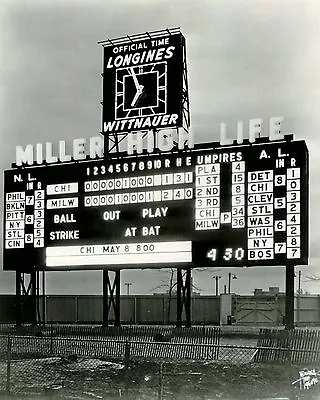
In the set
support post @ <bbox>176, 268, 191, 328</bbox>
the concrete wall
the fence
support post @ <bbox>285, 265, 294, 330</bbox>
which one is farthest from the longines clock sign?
the concrete wall

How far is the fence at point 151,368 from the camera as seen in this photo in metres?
13.3

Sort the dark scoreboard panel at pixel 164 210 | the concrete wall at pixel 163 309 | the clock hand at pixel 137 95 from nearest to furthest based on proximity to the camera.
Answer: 1. the dark scoreboard panel at pixel 164 210
2. the clock hand at pixel 137 95
3. the concrete wall at pixel 163 309

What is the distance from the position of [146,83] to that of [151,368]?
1027 centimetres

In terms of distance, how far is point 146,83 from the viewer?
960 inches

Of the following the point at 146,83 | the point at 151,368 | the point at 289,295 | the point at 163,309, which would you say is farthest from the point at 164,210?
the point at 163,309

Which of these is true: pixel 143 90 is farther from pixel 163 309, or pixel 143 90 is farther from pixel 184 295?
pixel 163 309

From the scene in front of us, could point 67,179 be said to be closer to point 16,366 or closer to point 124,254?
point 124,254

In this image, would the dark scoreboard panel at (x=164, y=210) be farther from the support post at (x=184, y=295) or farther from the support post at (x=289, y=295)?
the support post at (x=184, y=295)

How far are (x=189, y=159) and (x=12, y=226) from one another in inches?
266

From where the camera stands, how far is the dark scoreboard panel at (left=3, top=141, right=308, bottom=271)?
20844mm

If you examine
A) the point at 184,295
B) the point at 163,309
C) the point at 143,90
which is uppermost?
the point at 143,90

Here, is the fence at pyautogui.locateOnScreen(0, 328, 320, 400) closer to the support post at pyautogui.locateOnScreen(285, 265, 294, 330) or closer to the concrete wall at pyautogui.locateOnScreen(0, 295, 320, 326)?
the support post at pyautogui.locateOnScreen(285, 265, 294, 330)

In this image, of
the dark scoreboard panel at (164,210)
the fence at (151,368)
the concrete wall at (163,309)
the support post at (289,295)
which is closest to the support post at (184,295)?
the fence at (151,368)

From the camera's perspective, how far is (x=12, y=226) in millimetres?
25219
